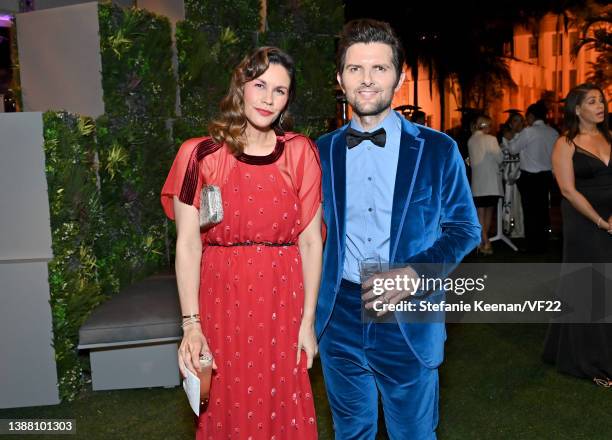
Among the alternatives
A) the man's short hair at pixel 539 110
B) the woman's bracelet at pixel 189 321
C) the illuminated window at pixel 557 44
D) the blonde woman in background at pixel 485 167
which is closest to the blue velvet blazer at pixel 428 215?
the woman's bracelet at pixel 189 321

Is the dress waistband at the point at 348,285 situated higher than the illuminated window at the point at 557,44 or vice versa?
the illuminated window at the point at 557,44

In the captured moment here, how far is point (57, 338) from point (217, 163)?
105 inches

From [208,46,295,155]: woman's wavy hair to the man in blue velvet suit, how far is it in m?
0.23

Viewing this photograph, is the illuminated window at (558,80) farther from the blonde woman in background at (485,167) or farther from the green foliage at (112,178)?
the green foliage at (112,178)

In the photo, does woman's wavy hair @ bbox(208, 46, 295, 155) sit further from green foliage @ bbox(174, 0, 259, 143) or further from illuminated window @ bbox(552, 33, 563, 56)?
illuminated window @ bbox(552, 33, 563, 56)

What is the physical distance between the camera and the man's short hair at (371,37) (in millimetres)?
2268

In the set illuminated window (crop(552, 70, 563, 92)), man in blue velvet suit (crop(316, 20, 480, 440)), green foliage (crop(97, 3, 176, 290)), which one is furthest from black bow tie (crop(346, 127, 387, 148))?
illuminated window (crop(552, 70, 563, 92))

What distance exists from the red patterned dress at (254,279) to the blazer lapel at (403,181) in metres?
0.29

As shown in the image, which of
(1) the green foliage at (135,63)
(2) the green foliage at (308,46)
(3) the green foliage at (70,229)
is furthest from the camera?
(2) the green foliage at (308,46)

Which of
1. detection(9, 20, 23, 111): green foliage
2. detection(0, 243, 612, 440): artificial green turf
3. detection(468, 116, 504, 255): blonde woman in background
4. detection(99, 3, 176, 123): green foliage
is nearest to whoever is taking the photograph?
detection(0, 243, 612, 440): artificial green turf

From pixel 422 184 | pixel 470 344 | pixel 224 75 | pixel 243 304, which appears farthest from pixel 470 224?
pixel 224 75

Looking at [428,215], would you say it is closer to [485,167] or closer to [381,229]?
[381,229]

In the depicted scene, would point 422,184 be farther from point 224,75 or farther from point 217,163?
point 224,75

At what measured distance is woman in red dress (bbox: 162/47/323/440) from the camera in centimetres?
232
